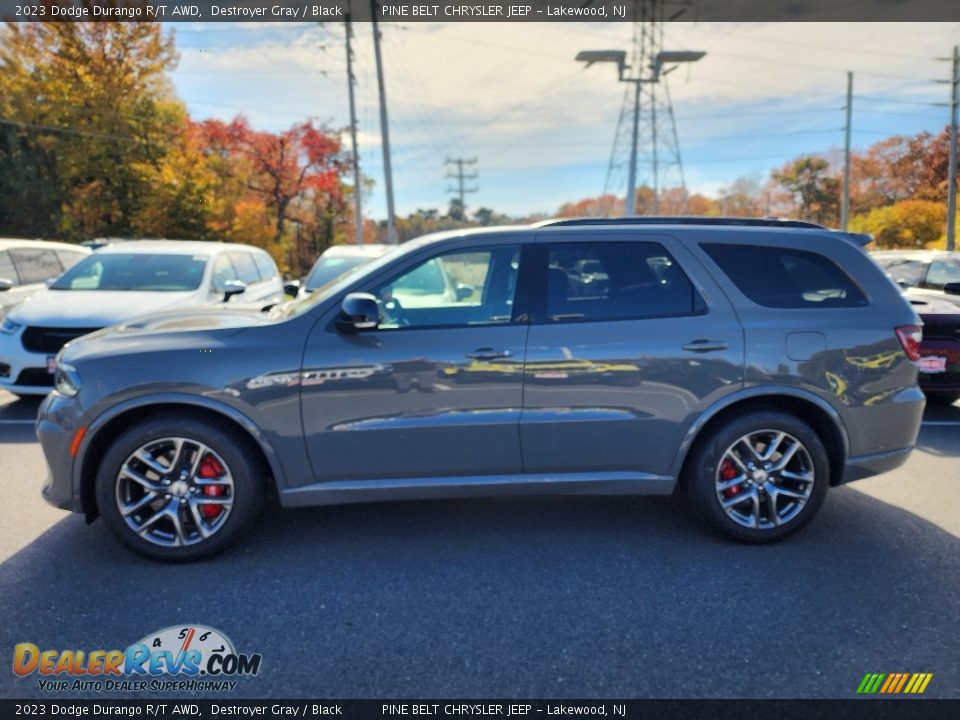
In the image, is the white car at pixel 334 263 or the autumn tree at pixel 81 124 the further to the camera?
the autumn tree at pixel 81 124

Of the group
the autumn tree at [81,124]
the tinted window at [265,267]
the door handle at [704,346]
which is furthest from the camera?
the autumn tree at [81,124]

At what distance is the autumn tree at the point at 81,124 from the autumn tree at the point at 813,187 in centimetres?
2706

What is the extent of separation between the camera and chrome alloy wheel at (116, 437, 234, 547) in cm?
360

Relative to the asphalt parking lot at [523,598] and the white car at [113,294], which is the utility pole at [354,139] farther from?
the asphalt parking lot at [523,598]

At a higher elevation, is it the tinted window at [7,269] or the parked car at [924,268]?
the tinted window at [7,269]

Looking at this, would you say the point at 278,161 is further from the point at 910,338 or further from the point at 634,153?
the point at 910,338

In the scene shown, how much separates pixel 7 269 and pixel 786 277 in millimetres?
9879

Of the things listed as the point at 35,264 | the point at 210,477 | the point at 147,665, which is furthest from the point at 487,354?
the point at 35,264

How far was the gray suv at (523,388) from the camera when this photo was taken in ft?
11.8

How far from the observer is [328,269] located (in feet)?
32.5

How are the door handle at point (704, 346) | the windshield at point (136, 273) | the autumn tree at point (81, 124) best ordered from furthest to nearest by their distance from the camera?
the autumn tree at point (81, 124) → the windshield at point (136, 273) → the door handle at point (704, 346)

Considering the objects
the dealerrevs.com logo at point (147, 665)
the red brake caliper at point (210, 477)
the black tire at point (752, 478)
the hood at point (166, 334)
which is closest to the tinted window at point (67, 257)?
the hood at point (166, 334)
